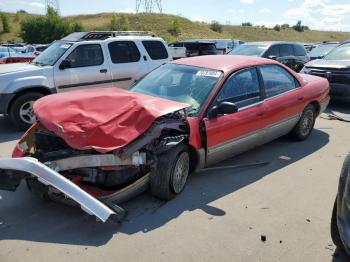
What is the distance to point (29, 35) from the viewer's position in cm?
5284

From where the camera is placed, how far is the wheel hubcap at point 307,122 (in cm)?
629

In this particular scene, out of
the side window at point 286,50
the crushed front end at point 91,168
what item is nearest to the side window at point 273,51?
A: the side window at point 286,50

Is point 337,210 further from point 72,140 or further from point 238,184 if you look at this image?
point 72,140

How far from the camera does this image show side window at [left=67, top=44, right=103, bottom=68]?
7.76m

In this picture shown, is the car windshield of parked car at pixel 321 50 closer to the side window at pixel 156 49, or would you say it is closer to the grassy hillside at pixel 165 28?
the side window at pixel 156 49

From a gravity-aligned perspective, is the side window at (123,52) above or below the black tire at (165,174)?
above

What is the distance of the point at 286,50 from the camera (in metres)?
13.1

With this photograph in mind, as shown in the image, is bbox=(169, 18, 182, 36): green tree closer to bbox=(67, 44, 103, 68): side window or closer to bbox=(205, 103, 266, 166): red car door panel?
bbox=(67, 44, 103, 68): side window

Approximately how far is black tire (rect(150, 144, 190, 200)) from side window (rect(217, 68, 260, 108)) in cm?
104

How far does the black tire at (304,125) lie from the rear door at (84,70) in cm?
422

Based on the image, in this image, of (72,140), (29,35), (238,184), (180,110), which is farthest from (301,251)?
(29,35)

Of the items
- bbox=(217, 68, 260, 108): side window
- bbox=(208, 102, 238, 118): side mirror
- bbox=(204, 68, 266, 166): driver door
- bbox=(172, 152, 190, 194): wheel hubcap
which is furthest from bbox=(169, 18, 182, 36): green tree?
bbox=(172, 152, 190, 194): wheel hubcap

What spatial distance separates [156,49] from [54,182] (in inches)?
257

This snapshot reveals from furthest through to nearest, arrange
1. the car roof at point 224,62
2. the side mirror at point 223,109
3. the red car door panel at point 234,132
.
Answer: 1. the car roof at point 224,62
2. the red car door panel at point 234,132
3. the side mirror at point 223,109
